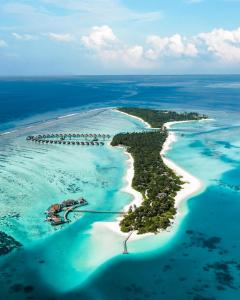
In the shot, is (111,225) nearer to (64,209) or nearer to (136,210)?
(136,210)

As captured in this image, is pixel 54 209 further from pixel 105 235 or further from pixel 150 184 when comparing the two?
pixel 150 184

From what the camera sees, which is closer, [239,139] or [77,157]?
[77,157]

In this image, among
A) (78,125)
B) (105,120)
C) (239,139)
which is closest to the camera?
(239,139)

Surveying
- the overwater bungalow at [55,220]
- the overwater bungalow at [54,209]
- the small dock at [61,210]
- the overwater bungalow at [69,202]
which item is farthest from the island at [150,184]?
the overwater bungalow at [54,209]

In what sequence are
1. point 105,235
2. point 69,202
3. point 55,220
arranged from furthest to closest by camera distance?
point 69,202
point 55,220
point 105,235

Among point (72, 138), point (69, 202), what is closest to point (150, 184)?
point (69, 202)

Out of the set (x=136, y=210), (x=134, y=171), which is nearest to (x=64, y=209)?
(x=136, y=210)

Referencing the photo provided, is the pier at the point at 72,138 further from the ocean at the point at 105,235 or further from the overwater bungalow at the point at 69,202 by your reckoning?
the overwater bungalow at the point at 69,202
